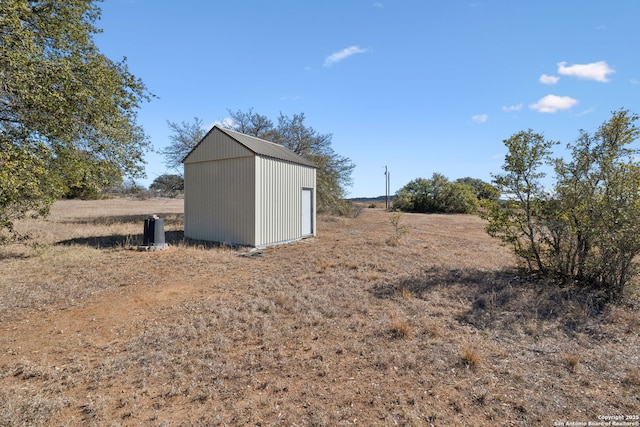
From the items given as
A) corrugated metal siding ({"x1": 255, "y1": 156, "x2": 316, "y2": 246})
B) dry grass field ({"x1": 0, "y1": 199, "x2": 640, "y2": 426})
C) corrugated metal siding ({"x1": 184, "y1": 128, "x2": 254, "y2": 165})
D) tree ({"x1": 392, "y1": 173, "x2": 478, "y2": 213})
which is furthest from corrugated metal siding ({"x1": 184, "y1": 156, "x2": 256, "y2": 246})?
tree ({"x1": 392, "y1": 173, "x2": 478, "y2": 213})

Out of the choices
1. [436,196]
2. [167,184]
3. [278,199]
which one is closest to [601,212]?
[278,199]

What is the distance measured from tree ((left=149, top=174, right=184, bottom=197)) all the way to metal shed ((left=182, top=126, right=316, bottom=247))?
7.98 meters

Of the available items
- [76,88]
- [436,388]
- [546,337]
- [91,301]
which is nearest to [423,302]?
[546,337]

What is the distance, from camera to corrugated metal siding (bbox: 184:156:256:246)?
9516mm

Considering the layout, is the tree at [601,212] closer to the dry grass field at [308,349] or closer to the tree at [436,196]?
the dry grass field at [308,349]

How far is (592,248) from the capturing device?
16.6 feet

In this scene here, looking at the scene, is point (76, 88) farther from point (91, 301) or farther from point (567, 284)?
point (567, 284)

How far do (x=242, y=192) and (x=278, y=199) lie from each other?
1.32m

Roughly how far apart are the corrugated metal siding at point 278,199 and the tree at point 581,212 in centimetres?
654

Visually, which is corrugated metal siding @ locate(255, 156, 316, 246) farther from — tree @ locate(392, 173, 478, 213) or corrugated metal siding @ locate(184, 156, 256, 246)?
tree @ locate(392, 173, 478, 213)

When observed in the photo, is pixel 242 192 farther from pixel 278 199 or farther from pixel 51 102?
pixel 51 102

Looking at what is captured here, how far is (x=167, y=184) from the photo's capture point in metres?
18.5

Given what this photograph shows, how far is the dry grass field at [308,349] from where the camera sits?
7.76 ft

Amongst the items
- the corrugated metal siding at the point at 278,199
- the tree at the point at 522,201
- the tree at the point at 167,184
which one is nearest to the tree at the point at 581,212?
the tree at the point at 522,201
